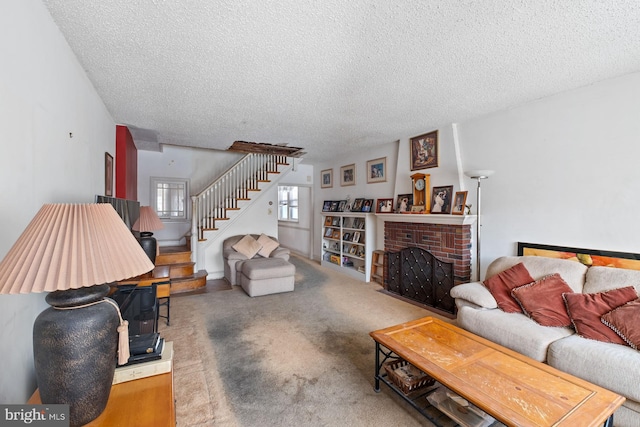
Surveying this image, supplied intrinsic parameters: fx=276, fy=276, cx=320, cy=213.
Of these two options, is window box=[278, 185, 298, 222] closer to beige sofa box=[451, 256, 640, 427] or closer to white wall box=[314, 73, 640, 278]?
white wall box=[314, 73, 640, 278]

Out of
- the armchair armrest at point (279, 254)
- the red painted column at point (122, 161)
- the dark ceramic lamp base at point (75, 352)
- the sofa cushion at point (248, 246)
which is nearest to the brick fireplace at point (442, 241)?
the armchair armrest at point (279, 254)

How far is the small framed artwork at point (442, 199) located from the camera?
3.79m

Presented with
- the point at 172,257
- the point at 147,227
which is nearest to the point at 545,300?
the point at 147,227

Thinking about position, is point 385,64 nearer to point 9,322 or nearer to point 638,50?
point 638,50

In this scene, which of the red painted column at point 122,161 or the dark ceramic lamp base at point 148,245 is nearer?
the dark ceramic lamp base at point 148,245

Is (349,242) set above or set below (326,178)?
below

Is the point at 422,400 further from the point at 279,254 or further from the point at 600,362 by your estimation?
the point at 279,254

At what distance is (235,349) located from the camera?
267 cm

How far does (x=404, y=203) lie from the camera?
4414 millimetres

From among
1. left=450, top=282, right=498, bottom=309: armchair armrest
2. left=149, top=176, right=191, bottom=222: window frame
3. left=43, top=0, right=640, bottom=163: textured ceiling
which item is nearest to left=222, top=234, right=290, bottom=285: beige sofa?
left=149, top=176, right=191, bottom=222: window frame

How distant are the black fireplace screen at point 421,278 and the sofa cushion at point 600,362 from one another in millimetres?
1628

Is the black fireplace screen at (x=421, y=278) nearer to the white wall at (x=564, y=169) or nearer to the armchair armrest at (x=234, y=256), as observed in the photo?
the white wall at (x=564, y=169)

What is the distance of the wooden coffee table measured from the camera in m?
1.29

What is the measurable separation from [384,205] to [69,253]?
4.44 m
